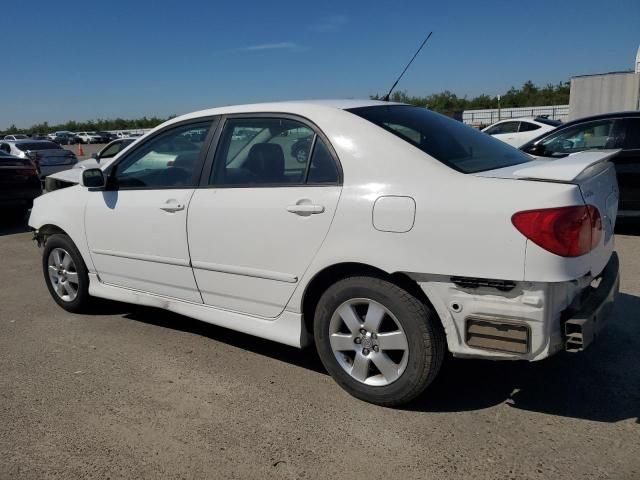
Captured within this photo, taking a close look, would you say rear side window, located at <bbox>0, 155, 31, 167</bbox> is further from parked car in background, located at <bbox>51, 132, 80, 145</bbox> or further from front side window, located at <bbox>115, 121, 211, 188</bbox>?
parked car in background, located at <bbox>51, 132, 80, 145</bbox>

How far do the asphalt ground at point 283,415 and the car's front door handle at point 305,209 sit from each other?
3.50 ft

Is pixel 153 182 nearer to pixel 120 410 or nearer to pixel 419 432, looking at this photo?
pixel 120 410

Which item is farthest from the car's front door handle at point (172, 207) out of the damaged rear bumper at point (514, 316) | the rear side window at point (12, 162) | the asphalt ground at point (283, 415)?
the rear side window at point (12, 162)

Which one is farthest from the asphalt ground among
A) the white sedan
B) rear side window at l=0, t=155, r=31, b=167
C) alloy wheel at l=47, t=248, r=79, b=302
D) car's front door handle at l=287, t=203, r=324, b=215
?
rear side window at l=0, t=155, r=31, b=167

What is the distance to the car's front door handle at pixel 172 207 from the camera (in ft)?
12.1

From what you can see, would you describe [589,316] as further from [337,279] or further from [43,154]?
[43,154]

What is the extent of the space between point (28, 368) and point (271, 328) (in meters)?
1.74

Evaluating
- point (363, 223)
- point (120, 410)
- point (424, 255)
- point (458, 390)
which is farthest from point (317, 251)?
point (120, 410)

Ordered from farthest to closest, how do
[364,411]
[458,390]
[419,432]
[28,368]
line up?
[28,368]
[458,390]
[364,411]
[419,432]

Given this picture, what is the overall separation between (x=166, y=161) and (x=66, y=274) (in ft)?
4.99

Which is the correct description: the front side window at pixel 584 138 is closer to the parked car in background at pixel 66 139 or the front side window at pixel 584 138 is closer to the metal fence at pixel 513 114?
the metal fence at pixel 513 114

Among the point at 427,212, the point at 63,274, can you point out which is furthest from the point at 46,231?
the point at 427,212

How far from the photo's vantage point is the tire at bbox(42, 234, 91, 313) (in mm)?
4625

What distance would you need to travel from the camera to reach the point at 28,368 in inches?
149
